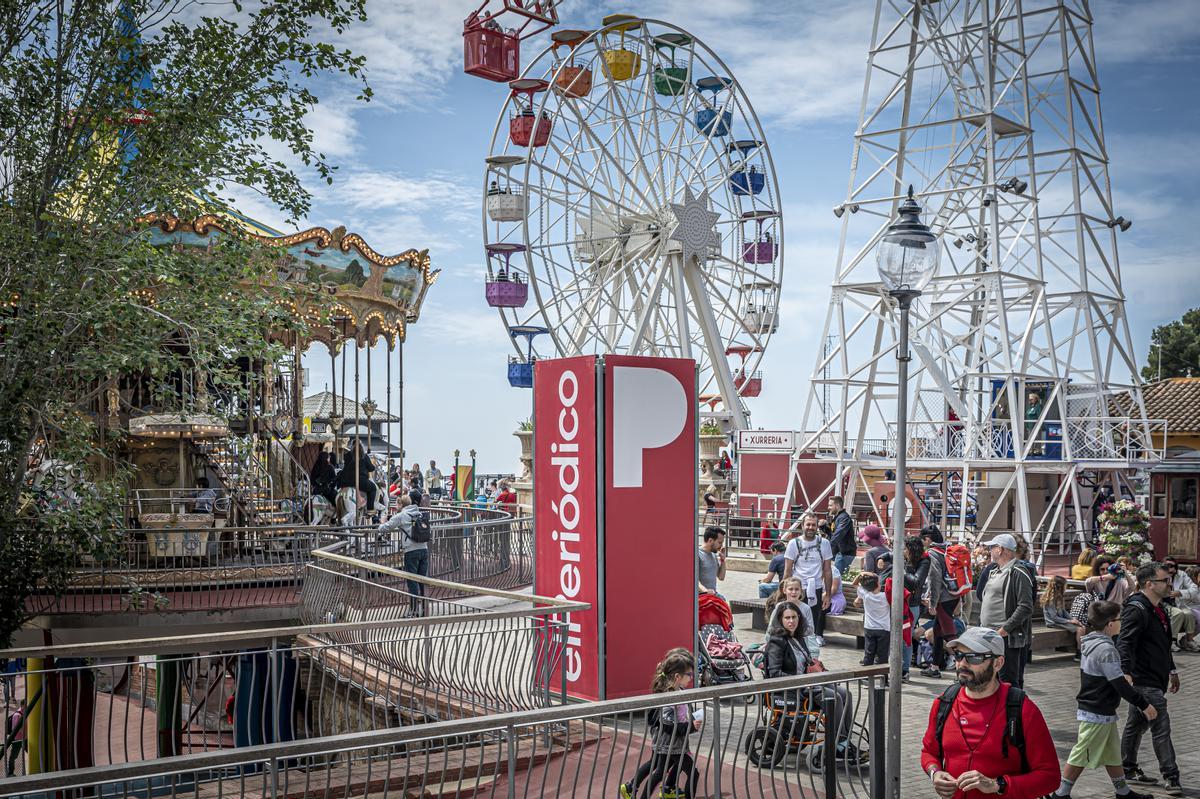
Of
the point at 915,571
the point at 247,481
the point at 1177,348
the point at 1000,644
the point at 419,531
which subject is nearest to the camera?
the point at 1000,644

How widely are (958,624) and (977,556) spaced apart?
10.6 ft

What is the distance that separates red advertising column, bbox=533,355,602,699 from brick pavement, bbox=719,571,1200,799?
9.85 ft

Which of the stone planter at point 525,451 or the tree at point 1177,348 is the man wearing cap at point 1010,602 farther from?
the tree at point 1177,348

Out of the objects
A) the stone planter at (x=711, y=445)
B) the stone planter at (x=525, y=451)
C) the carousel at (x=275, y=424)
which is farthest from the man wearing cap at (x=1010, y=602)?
the stone planter at (x=525, y=451)

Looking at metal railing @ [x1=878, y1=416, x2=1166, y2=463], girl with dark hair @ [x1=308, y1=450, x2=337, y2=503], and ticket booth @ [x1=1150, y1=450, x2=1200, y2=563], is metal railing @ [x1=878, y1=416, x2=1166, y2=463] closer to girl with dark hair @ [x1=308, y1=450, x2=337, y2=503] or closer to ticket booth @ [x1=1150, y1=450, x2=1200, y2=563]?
ticket booth @ [x1=1150, y1=450, x2=1200, y2=563]

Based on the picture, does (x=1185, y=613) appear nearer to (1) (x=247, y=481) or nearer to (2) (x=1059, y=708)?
(2) (x=1059, y=708)

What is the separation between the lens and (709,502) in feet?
68.0

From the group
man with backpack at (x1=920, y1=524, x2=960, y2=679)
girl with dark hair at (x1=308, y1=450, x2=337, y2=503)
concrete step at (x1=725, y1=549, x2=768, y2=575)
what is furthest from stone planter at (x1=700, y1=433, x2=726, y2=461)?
man with backpack at (x1=920, y1=524, x2=960, y2=679)

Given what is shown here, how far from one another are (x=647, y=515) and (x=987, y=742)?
5287 millimetres

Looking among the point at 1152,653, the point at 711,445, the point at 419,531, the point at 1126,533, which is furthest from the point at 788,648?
the point at 711,445

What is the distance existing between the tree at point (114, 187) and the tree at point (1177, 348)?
173ft

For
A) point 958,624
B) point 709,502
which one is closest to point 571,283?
point 709,502

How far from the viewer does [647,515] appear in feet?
35.0

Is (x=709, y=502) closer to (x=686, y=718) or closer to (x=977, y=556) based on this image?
(x=977, y=556)
